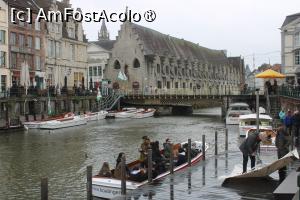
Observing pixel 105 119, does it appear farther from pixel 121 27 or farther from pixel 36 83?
pixel 121 27

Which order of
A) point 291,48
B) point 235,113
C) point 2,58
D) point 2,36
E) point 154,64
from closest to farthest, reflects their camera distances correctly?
point 235,113, point 2,58, point 2,36, point 291,48, point 154,64

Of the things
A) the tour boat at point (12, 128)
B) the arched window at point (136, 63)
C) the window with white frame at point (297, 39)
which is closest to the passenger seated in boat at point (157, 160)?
the tour boat at point (12, 128)

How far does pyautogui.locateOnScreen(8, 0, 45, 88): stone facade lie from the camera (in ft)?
213

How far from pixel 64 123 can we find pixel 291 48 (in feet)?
109

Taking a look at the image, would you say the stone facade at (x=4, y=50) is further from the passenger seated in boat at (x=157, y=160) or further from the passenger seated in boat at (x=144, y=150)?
the passenger seated in boat at (x=157, y=160)

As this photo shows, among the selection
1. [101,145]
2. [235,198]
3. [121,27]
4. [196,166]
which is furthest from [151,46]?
[235,198]

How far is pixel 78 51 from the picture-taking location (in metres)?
81.9

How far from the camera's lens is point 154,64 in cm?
9275

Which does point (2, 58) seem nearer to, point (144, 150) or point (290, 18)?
point (290, 18)

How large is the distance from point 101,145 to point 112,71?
199 ft

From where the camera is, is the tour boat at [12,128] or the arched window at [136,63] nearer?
the tour boat at [12,128]

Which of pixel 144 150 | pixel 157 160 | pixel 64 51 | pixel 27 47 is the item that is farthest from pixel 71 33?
pixel 157 160

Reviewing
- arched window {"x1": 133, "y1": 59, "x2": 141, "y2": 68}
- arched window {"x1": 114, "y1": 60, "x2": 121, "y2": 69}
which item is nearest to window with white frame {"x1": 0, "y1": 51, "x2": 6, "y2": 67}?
arched window {"x1": 133, "y1": 59, "x2": 141, "y2": 68}

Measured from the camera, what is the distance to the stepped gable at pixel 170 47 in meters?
94.6
